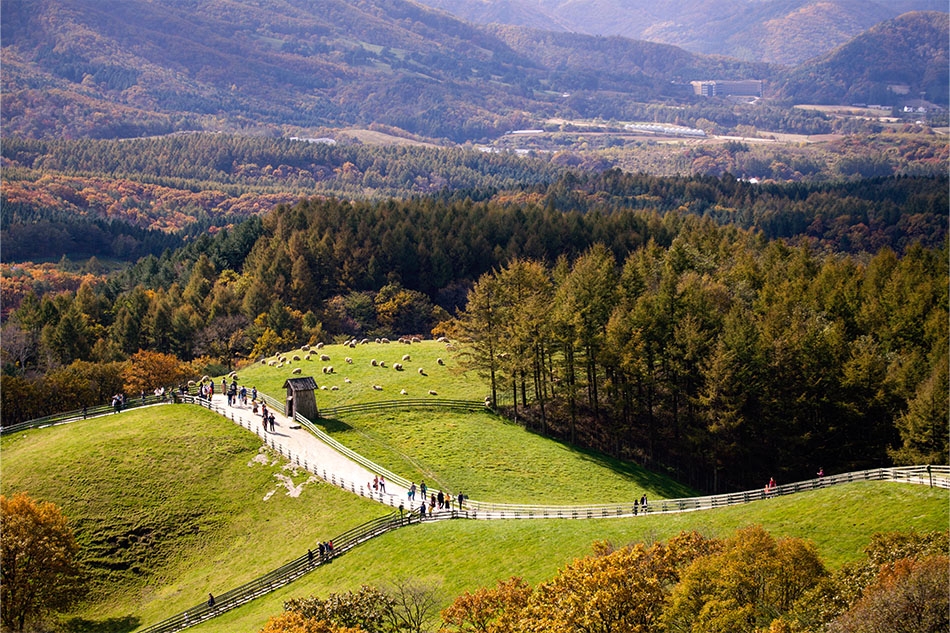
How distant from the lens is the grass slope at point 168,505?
63125mm

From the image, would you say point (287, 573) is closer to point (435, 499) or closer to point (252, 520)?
point (252, 520)

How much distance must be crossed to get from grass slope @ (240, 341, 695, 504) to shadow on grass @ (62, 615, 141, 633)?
72.5 ft

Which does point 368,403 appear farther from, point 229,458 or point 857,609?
point 857,609

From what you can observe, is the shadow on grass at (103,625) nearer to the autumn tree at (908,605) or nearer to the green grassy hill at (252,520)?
the green grassy hill at (252,520)

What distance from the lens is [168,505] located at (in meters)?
69.9

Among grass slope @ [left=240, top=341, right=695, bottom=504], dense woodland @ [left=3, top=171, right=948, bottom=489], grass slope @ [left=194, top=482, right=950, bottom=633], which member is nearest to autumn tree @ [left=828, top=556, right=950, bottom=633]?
grass slope @ [left=194, top=482, right=950, bottom=633]

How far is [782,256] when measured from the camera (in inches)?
5162

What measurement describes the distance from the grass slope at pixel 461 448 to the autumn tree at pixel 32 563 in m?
24.2

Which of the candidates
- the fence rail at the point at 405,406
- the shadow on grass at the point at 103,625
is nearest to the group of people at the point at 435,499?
the fence rail at the point at 405,406

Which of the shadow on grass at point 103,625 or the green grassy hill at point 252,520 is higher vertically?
the green grassy hill at point 252,520

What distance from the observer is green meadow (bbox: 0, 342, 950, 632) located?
55.8 m

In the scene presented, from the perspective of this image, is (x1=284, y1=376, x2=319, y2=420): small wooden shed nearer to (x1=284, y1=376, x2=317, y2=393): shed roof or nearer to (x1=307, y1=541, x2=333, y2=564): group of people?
(x1=284, y1=376, x2=317, y2=393): shed roof

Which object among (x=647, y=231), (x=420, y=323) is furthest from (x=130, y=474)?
(x=647, y=231)

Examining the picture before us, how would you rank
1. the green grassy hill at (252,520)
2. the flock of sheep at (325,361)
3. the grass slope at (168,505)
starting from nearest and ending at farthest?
the green grassy hill at (252,520)
the grass slope at (168,505)
the flock of sheep at (325,361)
